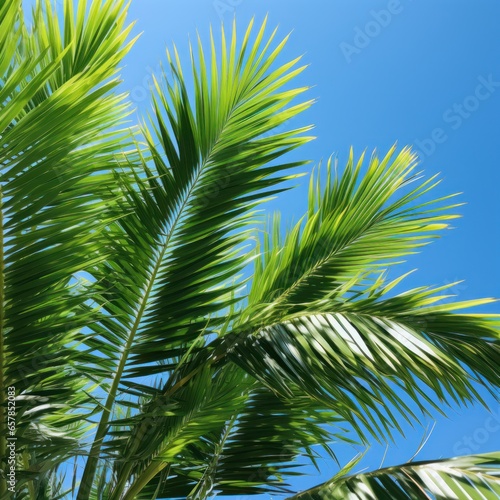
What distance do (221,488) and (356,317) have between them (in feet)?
3.29

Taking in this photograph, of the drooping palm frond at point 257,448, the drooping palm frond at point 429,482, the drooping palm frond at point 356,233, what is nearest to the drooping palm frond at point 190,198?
the drooping palm frond at point 356,233

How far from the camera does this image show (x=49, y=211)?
79.4 inches

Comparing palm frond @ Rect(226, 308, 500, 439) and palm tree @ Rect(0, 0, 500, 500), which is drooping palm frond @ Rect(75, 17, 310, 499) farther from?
palm frond @ Rect(226, 308, 500, 439)

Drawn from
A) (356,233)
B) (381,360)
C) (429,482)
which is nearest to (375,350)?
(381,360)

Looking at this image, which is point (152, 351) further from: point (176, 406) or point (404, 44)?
point (404, 44)

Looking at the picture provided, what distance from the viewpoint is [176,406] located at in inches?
87.5

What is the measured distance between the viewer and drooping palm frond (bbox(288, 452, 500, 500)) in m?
1.80

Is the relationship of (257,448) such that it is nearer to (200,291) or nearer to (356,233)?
(200,291)

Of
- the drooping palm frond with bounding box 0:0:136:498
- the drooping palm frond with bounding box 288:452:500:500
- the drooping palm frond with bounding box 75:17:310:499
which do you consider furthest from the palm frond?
the drooping palm frond with bounding box 0:0:136:498

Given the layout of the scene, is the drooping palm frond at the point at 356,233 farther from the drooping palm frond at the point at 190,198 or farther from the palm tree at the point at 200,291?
the drooping palm frond at the point at 190,198

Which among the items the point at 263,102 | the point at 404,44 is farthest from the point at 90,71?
the point at 404,44

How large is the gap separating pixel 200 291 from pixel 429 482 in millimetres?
1027

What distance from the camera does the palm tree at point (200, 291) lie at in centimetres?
198

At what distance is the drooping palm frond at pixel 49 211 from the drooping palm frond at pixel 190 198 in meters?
0.21
